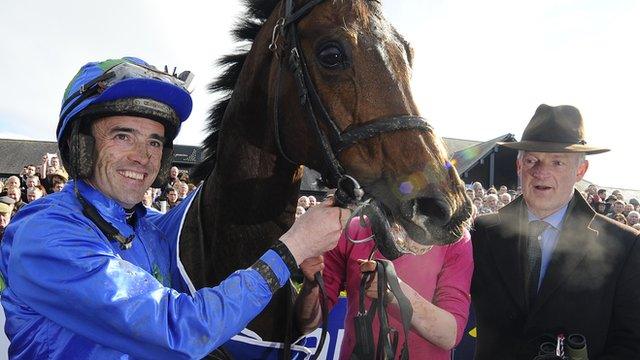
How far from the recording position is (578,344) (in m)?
2.18

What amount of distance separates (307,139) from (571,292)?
161 centimetres

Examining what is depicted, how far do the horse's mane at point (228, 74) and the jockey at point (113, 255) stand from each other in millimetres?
646

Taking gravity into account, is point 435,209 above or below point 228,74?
below

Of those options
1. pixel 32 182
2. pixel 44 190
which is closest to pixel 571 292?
pixel 32 182

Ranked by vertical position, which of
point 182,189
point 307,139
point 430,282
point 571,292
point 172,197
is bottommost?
point 172,197

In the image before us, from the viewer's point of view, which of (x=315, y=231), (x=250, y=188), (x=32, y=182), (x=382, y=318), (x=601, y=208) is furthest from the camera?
(x=601, y=208)

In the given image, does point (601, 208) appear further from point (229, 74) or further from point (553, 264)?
point (229, 74)

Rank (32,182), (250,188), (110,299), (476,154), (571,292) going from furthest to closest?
1. (476,154)
2. (32,182)
3. (571,292)
4. (250,188)
5. (110,299)

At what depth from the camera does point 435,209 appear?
1611mm

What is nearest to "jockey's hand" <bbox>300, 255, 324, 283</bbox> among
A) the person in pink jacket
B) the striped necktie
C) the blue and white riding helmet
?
the person in pink jacket

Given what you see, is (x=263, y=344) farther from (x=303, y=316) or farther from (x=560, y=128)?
(x=560, y=128)

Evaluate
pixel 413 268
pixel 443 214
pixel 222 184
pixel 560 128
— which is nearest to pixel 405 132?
pixel 443 214

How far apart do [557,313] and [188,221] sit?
1948 millimetres

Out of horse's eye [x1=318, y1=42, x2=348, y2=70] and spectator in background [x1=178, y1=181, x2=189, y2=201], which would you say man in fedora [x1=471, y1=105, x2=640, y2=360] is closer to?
horse's eye [x1=318, y1=42, x2=348, y2=70]
